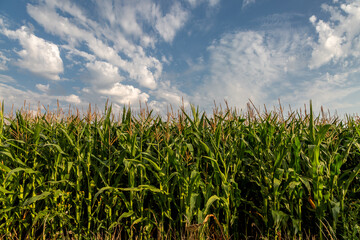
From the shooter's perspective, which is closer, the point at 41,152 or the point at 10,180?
the point at 10,180

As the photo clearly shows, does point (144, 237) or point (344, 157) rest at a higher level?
point (344, 157)

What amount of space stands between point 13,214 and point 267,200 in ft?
12.2

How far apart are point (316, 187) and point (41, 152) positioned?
13.2 ft

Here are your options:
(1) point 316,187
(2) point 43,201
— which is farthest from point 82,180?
(1) point 316,187

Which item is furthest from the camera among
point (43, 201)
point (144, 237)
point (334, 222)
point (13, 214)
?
point (43, 201)

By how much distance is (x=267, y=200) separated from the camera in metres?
3.08

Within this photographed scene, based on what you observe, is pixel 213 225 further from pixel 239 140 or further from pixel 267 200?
pixel 239 140

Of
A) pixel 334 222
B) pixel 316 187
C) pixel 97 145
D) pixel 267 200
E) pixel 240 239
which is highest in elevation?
pixel 97 145

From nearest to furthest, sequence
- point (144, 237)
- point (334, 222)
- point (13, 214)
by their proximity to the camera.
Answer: point (334, 222), point (144, 237), point (13, 214)

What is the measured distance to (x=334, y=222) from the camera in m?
2.76

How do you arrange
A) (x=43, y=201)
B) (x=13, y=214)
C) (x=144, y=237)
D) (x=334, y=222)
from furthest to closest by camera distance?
(x=43, y=201) < (x=13, y=214) < (x=144, y=237) < (x=334, y=222)

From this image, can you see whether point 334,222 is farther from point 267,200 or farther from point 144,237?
point 144,237

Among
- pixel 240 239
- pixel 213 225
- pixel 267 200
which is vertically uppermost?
pixel 267 200

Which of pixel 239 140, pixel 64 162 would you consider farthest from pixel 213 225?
pixel 64 162
